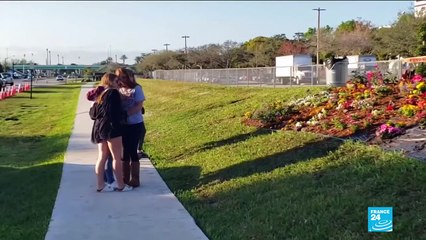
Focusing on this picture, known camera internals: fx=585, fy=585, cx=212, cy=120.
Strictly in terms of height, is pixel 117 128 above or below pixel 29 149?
above

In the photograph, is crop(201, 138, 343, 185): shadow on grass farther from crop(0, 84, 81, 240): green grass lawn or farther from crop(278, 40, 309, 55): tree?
crop(278, 40, 309, 55): tree

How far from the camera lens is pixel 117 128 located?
25.2 feet

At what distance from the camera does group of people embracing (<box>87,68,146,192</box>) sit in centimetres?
762

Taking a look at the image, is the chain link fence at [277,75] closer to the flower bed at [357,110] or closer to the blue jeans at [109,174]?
the flower bed at [357,110]

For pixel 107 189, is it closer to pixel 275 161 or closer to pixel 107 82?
pixel 107 82

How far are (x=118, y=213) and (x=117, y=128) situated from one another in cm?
141

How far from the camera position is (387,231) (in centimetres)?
471

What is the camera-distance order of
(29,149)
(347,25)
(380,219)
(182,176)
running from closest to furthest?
1. (380,219)
2. (182,176)
3. (29,149)
4. (347,25)

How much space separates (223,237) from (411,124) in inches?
136

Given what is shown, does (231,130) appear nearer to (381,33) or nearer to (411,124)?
(411,124)

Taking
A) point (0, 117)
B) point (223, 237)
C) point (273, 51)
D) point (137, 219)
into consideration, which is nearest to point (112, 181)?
point (137, 219)

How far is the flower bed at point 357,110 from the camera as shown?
8117 mm

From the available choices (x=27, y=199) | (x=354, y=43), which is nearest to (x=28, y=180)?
(x=27, y=199)

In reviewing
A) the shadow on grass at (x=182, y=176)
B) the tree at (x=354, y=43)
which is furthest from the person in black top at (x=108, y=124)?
the tree at (x=354, y=43)
